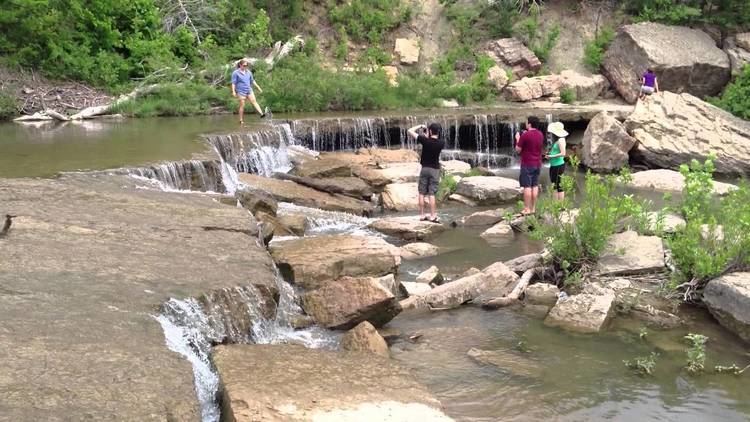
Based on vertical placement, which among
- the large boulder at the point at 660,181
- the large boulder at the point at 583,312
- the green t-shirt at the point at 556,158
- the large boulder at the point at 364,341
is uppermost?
the green t-shirt at the point at 556,158

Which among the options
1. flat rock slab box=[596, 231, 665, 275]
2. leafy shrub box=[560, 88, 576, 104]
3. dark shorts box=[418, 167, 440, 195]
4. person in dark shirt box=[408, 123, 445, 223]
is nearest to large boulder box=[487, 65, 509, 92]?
leafy shrub box=[560, 88, 576, 104]

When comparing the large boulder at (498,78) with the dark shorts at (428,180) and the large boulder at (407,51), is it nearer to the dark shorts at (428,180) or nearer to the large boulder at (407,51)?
the large boulder at (407,51)

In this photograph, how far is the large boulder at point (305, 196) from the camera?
12109 mm

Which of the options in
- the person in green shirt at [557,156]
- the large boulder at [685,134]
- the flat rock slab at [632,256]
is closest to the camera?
the flat rock slab at [632,256]

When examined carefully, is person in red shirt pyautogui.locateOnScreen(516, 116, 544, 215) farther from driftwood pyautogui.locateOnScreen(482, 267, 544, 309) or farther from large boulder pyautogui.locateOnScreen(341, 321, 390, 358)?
large boulder pyautogui.locateOnScreen(341, 321, 390, 358)

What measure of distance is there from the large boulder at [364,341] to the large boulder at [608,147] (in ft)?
38.6

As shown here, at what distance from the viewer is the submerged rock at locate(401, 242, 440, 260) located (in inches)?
390

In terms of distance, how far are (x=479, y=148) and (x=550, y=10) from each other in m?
10.5

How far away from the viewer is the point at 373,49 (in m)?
Result: 23.6

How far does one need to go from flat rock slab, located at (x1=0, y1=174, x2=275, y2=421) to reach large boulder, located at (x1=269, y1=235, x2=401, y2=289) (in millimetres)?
806

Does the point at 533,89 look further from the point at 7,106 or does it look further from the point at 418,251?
the point at 7,106

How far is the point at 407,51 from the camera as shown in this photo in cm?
2377

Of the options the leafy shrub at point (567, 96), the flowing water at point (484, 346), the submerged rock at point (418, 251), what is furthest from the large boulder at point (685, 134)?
the submerged rock at point (418, 251)

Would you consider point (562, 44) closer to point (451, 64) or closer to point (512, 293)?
point (451, 64)
